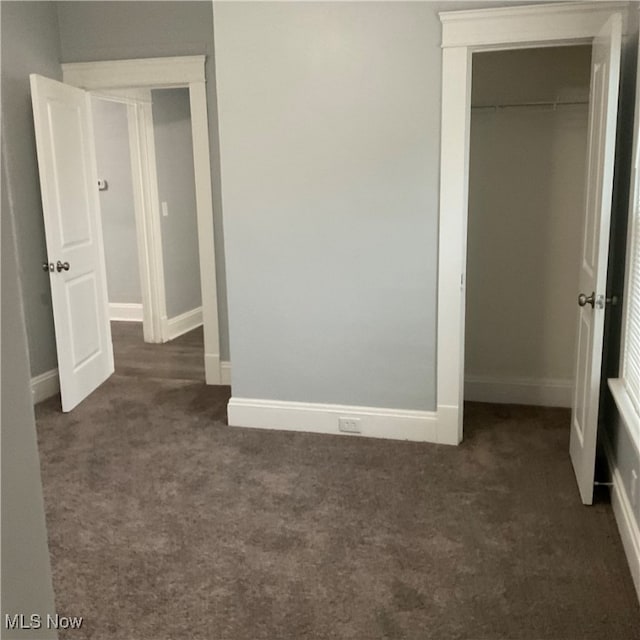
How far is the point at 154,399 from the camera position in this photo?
450 cm

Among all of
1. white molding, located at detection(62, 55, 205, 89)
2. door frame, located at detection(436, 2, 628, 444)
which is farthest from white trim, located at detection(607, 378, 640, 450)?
white molding, located at detection(62, 55, 205, 89)

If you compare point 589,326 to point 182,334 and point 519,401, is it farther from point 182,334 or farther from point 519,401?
point 182,334

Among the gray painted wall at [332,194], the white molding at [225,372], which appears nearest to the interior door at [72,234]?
the white molding at [225,372]

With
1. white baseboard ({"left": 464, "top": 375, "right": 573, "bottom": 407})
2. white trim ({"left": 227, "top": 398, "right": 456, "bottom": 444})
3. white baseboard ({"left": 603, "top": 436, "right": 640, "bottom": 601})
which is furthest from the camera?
white baseboard ({"left": 464, "top": 375, "right": 573, "bottom": 407})

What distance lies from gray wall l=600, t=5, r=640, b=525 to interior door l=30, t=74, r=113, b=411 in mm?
3183

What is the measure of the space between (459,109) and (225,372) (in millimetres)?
2413

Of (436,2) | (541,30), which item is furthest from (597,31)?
(436,2)

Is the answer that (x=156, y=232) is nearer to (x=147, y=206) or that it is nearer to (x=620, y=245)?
(x=147, y=206)

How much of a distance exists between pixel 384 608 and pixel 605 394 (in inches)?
66.4

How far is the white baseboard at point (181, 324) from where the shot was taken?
6.09 m

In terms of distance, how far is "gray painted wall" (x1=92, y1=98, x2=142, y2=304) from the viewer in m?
6.43

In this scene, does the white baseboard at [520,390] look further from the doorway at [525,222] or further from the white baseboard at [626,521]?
the white baseboard at [626,521]

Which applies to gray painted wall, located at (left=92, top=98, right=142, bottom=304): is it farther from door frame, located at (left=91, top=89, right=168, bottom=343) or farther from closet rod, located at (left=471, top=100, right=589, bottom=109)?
closet rod, located at (left=471, top=100, right=589, bottom=109)

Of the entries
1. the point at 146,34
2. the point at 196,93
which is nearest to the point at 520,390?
the point at 196,93
